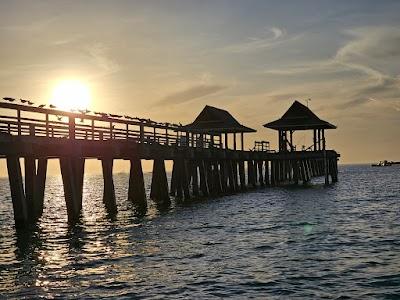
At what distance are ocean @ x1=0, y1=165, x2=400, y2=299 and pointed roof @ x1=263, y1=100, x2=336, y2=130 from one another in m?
28.0

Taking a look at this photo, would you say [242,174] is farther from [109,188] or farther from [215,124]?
[109,188]

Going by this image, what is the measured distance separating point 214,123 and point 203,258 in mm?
33860

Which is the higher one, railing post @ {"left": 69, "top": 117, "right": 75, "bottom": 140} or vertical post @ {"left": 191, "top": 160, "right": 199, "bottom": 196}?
railing post @ {"left": 69, "top": 117, "right": 75, "bottom": 140}

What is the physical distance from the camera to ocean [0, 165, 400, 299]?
11305 mm

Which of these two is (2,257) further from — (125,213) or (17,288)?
(125,213)

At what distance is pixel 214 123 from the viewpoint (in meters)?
47.9

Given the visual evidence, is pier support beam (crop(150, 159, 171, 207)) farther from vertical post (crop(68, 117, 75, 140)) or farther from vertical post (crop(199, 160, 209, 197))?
vertical post (crop(68, 117, 75, 140))

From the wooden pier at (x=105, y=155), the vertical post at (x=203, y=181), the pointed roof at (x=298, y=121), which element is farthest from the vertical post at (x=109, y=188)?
the pointed roof at (x=298, y=121)

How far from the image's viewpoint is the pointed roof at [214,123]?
47.2 meters

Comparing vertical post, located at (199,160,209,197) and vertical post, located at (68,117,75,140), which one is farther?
vertical post, located at (199,160,209,197)

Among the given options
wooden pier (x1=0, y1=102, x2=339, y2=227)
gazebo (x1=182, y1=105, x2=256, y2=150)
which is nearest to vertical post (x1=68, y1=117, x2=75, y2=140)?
wooden pier (x1=0, y1=102, x2=339, y2=227)

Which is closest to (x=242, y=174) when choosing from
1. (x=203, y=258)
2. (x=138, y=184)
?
(x=138, y=184)

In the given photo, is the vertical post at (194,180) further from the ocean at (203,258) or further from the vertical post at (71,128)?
the vertical post at (71,128)

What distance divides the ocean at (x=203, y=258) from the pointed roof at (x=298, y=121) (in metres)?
28.0
